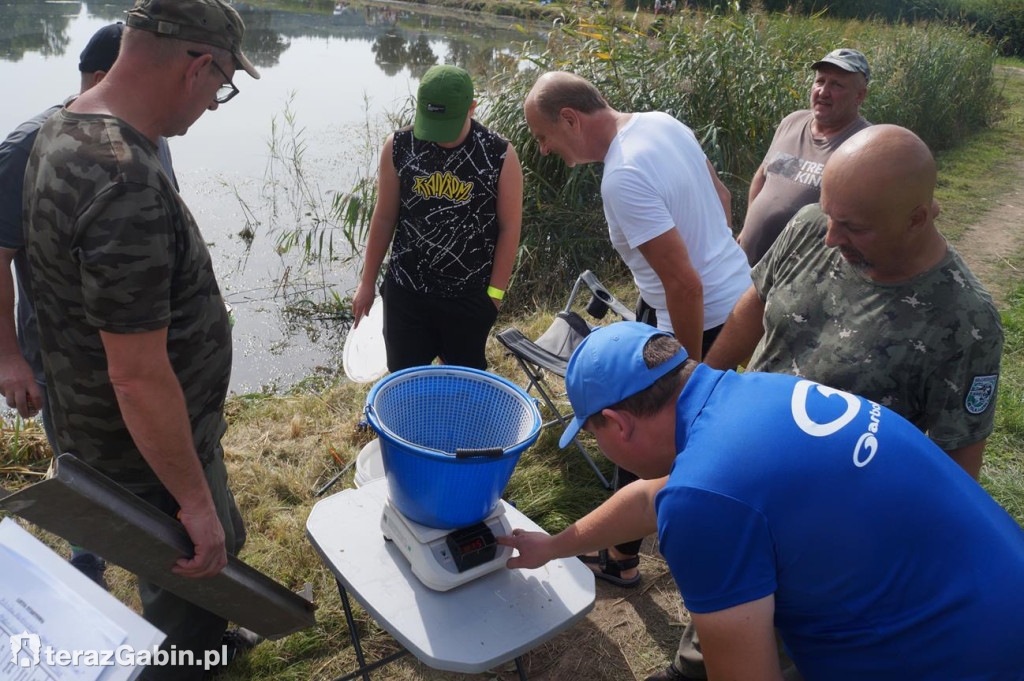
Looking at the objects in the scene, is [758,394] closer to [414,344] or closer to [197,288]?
[197,288]

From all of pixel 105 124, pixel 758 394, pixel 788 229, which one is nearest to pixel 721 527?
pixel 758 394

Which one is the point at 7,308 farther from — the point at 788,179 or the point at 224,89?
the point at 788,179

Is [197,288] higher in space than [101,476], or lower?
higher

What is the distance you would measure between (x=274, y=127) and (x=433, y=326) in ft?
18.4

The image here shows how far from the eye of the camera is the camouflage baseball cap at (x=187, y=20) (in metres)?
1.55

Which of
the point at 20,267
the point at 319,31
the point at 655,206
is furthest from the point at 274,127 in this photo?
the point at 319,31

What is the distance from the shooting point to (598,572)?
2830 mm

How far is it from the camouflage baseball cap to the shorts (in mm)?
1361

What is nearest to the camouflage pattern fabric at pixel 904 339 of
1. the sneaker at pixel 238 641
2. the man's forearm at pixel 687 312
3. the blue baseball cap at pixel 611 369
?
the man's forearm at pixel 687 312

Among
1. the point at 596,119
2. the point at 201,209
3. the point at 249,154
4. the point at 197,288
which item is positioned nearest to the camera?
the point at 197,288

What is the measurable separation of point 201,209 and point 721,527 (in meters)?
7.17

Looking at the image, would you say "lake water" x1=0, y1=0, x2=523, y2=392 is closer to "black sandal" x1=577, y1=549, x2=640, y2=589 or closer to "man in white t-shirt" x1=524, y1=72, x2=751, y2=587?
"black sandal" x1=577, y1=549, x2=640, y2=589

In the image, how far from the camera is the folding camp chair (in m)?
3.28

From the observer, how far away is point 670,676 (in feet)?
7.59
